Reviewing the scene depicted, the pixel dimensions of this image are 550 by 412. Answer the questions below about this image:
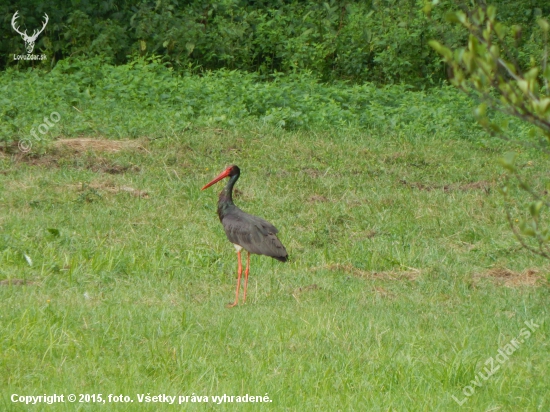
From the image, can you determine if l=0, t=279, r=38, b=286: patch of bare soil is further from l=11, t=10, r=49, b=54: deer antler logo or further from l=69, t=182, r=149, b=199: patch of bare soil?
l=11, t=10, r=49, b=54: deer antler logo

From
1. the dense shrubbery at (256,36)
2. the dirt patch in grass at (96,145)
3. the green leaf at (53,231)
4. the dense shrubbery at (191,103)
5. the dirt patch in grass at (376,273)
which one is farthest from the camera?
the dense shrubbery at (256,36)

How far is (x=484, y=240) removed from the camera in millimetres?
8555

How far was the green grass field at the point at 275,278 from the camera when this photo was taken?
5.07 metres

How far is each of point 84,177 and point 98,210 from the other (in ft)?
4.04

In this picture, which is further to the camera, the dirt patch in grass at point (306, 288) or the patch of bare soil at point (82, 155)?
the patch of bare soil at point (82, 155)

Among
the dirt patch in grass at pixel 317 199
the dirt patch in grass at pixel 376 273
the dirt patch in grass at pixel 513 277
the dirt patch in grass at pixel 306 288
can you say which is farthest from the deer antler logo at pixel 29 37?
the dirt patch in grass at pixel 513 277

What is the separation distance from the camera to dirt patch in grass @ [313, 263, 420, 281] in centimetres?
757

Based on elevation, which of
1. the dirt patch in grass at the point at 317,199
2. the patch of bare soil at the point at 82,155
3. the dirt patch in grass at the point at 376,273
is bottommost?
the patch of bare soil at the point at 82,155

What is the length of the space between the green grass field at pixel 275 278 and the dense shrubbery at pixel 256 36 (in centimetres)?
462

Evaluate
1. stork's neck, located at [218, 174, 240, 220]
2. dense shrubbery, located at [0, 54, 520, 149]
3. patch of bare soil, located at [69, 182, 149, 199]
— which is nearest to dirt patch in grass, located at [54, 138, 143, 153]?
dense shrubbery, located at [0, 54, 520, 149]

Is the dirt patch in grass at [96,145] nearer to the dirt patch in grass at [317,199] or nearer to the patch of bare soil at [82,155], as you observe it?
the patch of bare soil at [82,155]

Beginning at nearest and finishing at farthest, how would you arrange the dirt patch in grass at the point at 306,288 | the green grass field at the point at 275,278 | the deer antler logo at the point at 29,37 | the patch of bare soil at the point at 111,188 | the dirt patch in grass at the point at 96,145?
the green grass field at the point at 275,278, the dirt patch in grass at the point at 306,288, the patch of bare soil at the point at 111,188, the dirt patch in grass at the point at 96,145, the deer antler logo at the point at 29,37

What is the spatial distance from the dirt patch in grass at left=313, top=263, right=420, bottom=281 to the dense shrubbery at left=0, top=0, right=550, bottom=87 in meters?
8.47

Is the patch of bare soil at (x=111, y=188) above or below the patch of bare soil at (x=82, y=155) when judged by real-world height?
above
